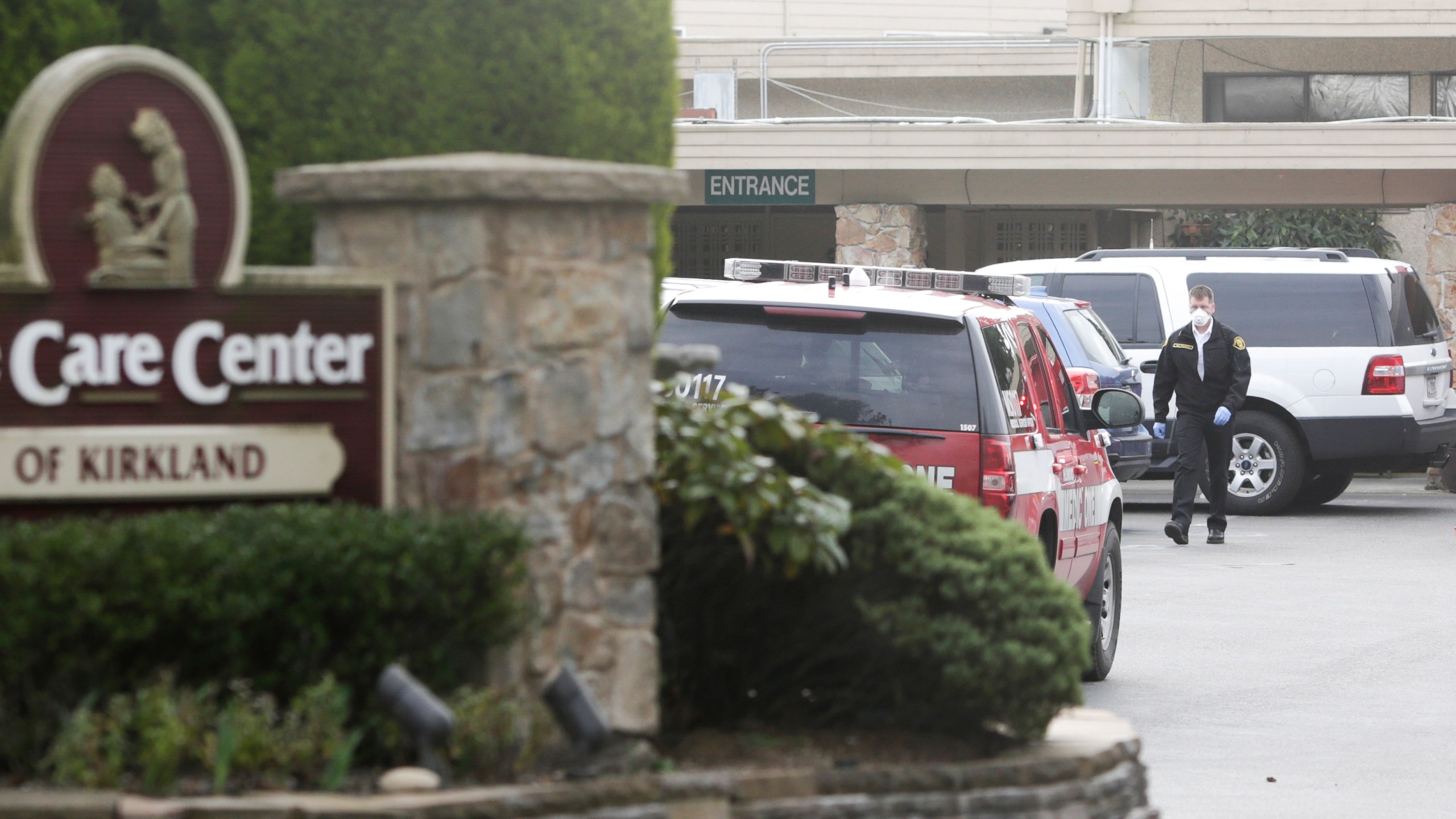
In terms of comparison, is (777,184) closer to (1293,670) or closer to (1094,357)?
(1094,357)

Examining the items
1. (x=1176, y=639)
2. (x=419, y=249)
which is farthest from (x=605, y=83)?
(x=1176, y=639)

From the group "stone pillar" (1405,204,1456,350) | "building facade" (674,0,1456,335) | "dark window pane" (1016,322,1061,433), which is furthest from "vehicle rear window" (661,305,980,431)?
"stone pillar" (1405,204,1456,350)

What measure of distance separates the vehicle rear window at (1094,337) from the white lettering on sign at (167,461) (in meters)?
11.7

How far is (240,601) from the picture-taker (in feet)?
14.2

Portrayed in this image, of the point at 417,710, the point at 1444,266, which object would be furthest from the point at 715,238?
the point at 417,710

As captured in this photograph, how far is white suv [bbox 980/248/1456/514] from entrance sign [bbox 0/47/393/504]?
1314 centimetres

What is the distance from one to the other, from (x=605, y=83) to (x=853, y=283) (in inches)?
152

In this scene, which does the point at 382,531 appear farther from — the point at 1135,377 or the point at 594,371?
the point at 1135,377

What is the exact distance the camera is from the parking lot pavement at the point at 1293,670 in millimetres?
7344

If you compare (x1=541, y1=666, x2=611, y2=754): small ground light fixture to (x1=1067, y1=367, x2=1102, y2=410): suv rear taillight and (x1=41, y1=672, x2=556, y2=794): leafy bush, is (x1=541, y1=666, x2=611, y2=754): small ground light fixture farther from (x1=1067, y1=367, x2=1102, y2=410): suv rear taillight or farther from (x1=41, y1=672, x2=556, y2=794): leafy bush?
(x1=1067, y1=367, x2=1102, y2=410): suv rear taillight

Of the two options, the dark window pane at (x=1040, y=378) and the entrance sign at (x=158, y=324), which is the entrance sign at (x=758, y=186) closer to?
the dark window pane at (x=1040, y=378)

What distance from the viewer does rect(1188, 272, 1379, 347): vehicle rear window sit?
1705 centimetres

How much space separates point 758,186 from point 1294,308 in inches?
257

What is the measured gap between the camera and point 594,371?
4.86m
